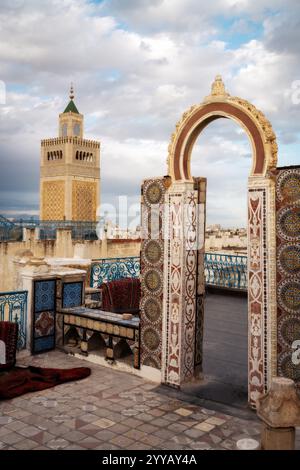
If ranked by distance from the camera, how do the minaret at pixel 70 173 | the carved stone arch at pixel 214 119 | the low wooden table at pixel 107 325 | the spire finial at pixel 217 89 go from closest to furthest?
the carved stone arch at pixel 214 119 → the spire finial at pixel 217 89 → the low wooden table at pixel 107 325 → the minaret at pixel 70 173

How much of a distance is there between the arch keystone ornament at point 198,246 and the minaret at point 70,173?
35.8m

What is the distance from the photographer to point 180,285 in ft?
15.8

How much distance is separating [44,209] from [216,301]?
3524 centimetres

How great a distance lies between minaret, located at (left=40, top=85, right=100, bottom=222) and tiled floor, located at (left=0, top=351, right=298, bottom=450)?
36.1 metres

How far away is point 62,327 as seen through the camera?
247 inches

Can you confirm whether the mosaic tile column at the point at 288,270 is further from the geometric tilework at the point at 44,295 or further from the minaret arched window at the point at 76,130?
the minaret arched window at the point at 76,130

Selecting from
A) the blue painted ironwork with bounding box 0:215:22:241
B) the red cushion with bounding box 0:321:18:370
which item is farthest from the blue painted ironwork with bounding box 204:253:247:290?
the blue painted ironwork with bounding box 0:215:22:241

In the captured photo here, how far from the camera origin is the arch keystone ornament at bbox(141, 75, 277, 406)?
4.08 m

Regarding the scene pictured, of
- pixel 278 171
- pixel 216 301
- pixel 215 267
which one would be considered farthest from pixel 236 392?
pixel 215 267

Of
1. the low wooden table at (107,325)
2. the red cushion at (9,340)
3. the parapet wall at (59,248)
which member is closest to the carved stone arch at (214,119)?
the low wooden table at (107,325)

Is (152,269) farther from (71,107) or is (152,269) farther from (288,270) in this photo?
(71,107)

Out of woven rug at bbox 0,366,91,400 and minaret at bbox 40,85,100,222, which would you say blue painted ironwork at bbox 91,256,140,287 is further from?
minaret at bbox 40,85,100,222

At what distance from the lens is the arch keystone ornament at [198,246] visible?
4.08 m

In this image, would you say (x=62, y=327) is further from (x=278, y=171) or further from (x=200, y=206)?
(x=278, y=171)
